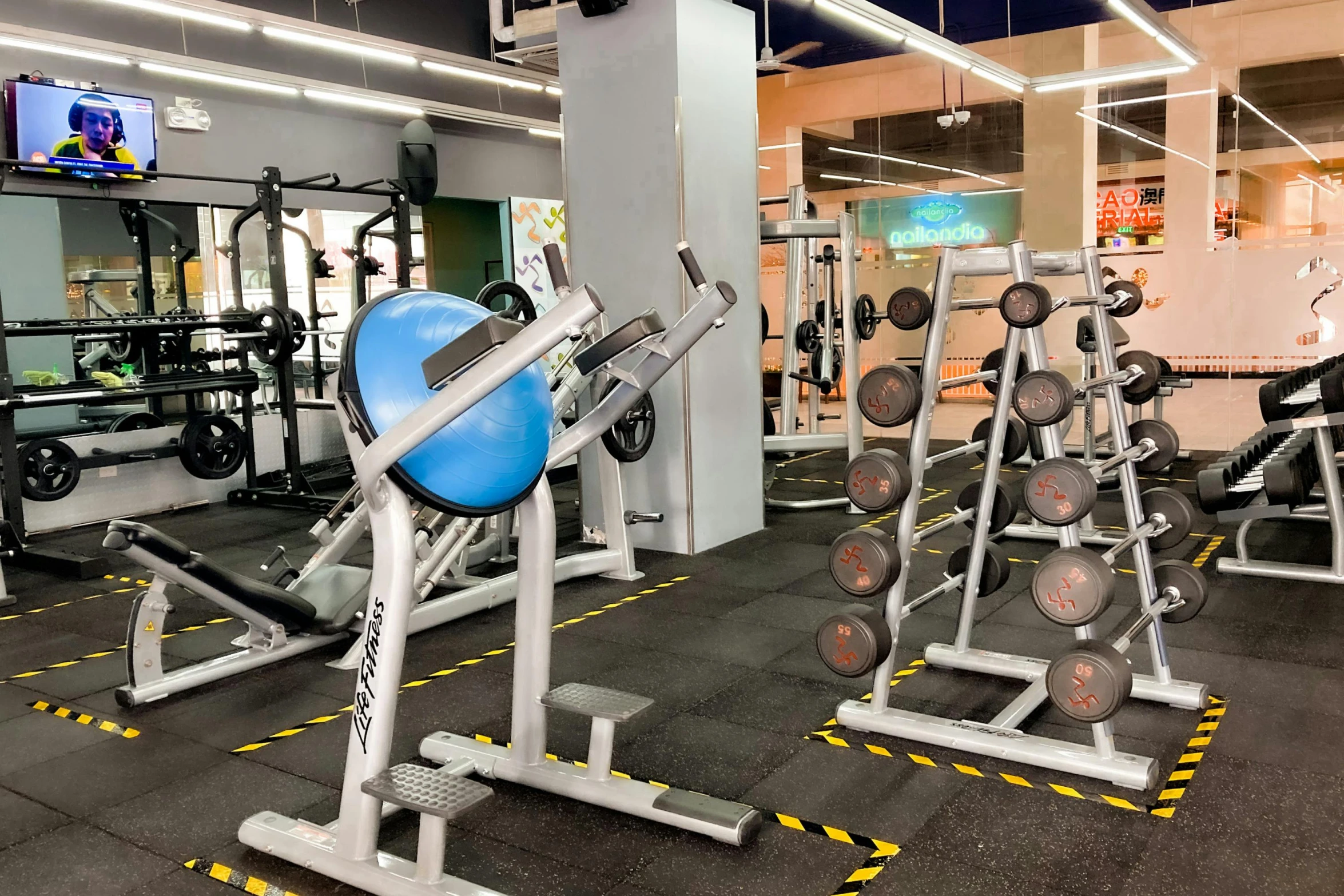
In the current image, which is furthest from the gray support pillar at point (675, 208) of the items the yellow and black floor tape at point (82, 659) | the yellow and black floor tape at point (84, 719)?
Answer: the yellow and black floor tape at point (84, 719)

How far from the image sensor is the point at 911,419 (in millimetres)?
2746

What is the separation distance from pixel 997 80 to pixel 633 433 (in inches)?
212

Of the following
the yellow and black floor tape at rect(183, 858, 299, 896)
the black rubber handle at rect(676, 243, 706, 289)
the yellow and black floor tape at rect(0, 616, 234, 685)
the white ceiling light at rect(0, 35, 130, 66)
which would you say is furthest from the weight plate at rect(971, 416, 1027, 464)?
the white ceiling light at rect(0, 35, 130, 66)

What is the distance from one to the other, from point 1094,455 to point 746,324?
2.32 metres

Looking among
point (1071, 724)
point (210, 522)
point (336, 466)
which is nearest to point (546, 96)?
point (336, 466)

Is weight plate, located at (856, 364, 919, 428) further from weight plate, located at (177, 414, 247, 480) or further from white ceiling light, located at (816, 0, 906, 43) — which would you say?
weight plate, located at (177, 414, 247, 480)

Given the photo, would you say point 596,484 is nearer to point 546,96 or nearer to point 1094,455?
point 1094,455

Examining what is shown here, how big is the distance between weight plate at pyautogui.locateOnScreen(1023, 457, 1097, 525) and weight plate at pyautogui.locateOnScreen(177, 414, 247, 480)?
515cm

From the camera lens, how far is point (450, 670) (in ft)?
11.5

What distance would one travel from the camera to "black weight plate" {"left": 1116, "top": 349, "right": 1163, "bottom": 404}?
10.2 feet

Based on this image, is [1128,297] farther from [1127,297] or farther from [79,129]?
[79,129]

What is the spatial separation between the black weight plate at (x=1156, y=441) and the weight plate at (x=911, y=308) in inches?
28.0

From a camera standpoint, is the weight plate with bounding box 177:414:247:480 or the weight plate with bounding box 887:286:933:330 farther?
the weight plate with bounding box 177:414:247:480

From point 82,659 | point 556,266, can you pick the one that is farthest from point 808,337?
point 556,266
